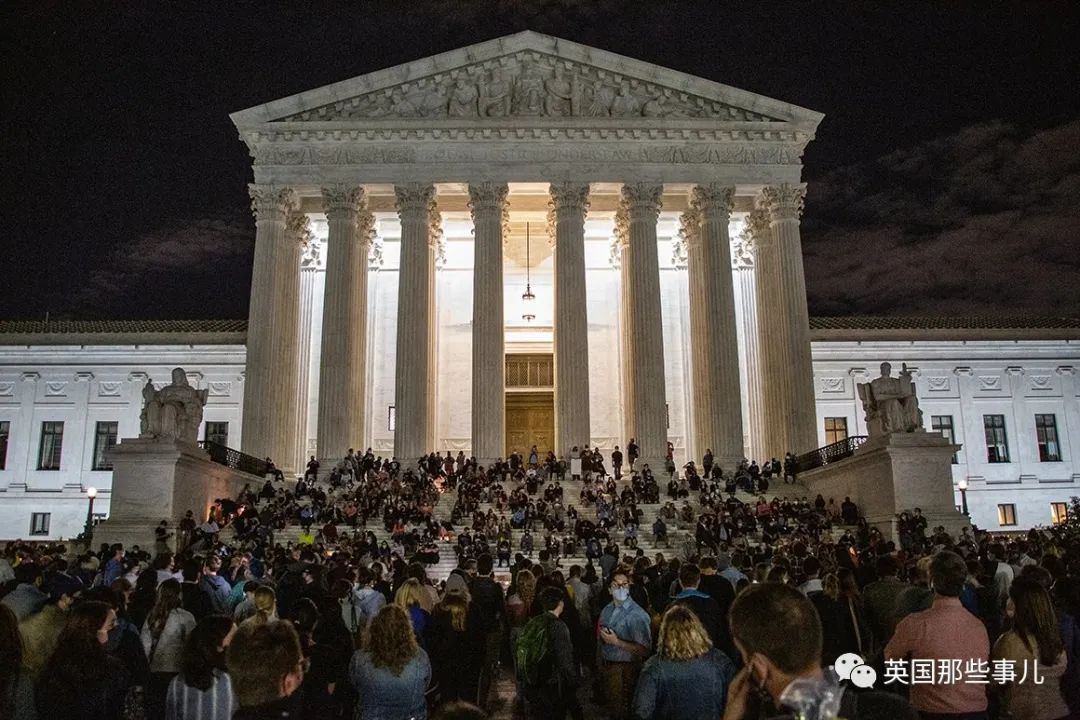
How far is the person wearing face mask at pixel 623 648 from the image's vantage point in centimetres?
809

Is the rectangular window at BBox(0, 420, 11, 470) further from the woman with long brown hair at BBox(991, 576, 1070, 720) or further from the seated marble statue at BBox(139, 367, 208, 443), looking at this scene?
the woman with long brown hair at BBox(991, 576, 1070, 720)

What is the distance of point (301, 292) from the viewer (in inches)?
1687

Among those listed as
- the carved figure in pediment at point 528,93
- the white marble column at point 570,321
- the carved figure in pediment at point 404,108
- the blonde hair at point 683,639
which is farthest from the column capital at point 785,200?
the blonde hair at point 683,639

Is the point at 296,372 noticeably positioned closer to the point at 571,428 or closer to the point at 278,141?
the point at 278,141

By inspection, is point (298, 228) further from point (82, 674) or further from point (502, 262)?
point (82, 674)

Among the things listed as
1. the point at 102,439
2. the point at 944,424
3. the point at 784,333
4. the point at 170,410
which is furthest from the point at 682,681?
the point at 102,439

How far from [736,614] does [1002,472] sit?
163ft

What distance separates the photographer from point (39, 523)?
4538cm

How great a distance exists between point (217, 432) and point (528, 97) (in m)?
22.9

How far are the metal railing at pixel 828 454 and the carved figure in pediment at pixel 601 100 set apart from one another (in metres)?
16.7

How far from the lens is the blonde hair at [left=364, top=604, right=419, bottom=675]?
6074 mm

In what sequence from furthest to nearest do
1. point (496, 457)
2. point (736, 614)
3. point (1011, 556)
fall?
point (496, 457) → point (1011, 556) → point (736, 614)

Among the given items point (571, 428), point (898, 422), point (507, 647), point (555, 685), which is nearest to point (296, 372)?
point (571, 428)

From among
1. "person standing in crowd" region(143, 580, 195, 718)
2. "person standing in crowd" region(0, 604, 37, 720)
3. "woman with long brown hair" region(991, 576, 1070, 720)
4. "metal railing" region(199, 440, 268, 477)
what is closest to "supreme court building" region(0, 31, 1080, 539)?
"metal railing" region(199, 440, 268, 477)
